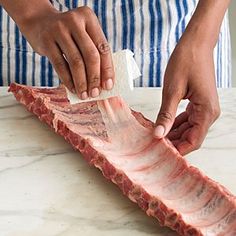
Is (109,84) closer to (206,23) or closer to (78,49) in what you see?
(78,49)

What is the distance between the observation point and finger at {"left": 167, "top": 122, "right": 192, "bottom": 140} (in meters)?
1.37

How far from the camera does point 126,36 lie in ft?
5.35

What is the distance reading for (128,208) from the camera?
3.84 ft

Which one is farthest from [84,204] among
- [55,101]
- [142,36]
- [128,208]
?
[142,36]

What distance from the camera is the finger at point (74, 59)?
4.13 ft

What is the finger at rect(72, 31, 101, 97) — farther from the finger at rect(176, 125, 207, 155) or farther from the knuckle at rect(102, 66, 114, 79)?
the finger at rect(176, 125, 207, 155)

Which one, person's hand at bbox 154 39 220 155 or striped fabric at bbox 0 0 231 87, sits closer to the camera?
person's hand at bbox 154 39 220 155

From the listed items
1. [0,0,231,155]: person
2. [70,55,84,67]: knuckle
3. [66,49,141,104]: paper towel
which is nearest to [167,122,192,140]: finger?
[0,0,231,155]: person

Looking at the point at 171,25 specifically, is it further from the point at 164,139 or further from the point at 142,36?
the point at 164,139

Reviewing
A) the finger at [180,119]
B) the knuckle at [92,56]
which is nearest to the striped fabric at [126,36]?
the finger at [180,119]

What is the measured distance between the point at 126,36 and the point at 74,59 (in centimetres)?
39

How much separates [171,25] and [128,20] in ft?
0.33

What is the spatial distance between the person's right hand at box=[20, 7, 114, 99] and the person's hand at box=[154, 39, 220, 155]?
124 millimetres

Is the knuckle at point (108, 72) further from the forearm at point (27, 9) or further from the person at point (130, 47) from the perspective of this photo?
the forearm at point (27, 9)
